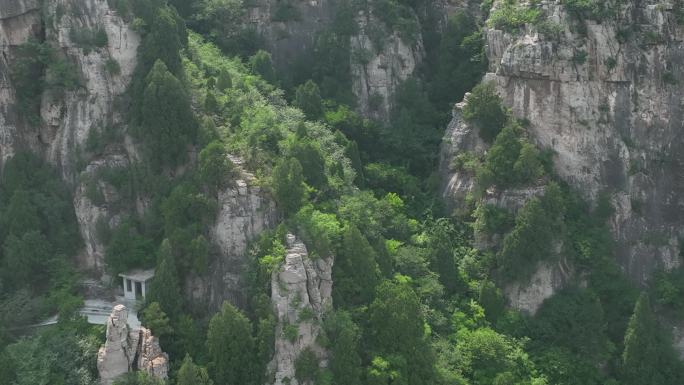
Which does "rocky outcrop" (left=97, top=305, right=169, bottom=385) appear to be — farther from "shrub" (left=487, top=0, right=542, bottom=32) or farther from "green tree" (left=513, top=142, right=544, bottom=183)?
"shrub" (left=487, top=0, right=542, bottom=32)

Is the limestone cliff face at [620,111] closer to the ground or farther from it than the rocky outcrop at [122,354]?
farther from it

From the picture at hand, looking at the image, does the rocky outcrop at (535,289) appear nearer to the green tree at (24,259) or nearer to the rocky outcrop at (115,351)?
the rocky outcrop at (115,351)

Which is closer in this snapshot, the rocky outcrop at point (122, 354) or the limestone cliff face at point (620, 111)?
the rocky outcrop at point (122, 354)

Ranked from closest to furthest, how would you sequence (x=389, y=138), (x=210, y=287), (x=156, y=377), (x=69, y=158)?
(x=156, y=377) < (x=210, y=287) < (x=69, y=158) < (x=389, y=138)

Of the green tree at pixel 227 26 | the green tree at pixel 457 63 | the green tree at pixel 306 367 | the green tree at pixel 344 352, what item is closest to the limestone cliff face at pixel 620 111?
the green tree at pixel 457 63

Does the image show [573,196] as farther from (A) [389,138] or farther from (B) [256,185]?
(B) [256,185]

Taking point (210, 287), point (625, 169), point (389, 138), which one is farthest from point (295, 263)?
point (625, 169)

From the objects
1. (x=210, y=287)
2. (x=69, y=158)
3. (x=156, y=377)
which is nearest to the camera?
(x=156, y=377)
